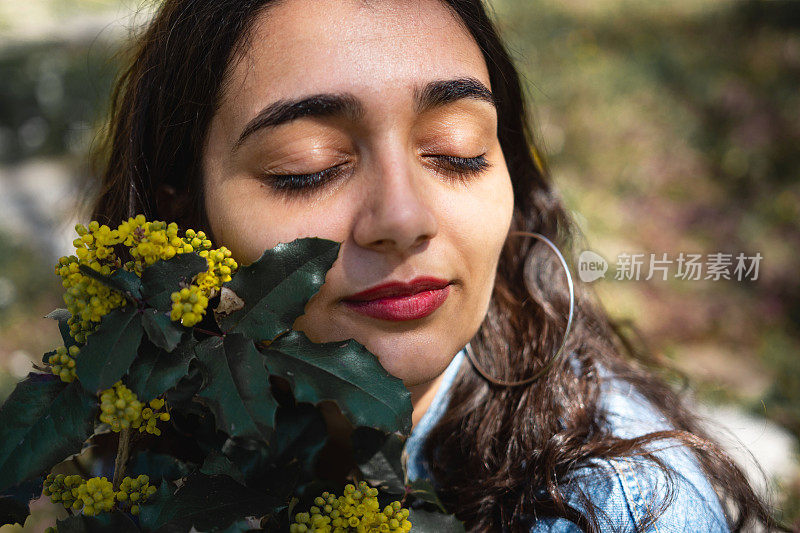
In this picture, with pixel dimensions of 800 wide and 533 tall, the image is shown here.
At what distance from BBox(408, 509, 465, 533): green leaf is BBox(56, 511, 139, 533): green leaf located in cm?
51

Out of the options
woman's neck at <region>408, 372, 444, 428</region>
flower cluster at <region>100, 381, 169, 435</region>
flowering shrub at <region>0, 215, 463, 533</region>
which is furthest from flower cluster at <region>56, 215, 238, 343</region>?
woman's neck at <region>408, 372, 444, 428</region>

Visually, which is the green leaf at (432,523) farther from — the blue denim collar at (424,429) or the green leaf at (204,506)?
the blue denim collar at (424,429)

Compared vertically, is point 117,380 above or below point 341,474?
above

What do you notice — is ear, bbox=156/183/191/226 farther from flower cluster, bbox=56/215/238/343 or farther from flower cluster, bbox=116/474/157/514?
flower cluster, bbox=116/474/157/514

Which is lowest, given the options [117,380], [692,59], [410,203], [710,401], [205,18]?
[710,401]

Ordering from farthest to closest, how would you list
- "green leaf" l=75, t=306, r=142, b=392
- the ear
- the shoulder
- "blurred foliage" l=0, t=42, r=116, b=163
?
"blurred foliage" l=0, t=42, r=116, b=163 → the ear → the shoulder → "green leaf" l=75, t=306, r=142, b=392

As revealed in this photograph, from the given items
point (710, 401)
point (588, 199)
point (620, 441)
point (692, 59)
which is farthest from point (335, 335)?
point (692, 59)

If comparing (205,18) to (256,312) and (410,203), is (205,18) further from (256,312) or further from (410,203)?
(256,312)

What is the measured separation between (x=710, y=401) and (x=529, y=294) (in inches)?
71.1

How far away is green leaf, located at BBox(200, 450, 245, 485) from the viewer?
1150 mm

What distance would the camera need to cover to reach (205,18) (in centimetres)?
156

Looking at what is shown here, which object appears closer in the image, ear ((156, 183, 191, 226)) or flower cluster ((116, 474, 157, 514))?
flower cluster ((116, 474, 157, 514))

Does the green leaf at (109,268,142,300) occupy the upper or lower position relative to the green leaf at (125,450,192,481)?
upper

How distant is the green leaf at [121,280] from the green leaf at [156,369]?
0.09m
